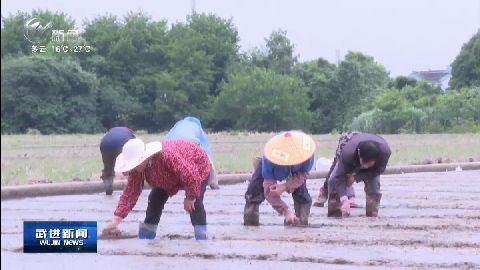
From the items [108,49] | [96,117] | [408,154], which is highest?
[108,49]

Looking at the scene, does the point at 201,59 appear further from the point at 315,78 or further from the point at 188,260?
the point at 315,78

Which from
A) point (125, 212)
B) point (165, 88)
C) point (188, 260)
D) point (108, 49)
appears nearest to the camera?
point (188, 260)

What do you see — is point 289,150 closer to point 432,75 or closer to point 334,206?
point 334,206

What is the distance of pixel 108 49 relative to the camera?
7.80 metres

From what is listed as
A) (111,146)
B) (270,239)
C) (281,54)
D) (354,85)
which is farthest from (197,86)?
(354,85)

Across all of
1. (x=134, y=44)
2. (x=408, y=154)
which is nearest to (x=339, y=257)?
(x=134, y=44)

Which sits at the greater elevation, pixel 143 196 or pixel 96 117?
pixel 96 117

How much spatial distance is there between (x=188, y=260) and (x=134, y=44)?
3325 millimetres

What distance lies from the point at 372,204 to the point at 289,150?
181 centimetres

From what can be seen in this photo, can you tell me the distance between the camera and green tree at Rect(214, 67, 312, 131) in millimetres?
19188

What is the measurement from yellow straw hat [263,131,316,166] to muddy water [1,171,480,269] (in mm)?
609

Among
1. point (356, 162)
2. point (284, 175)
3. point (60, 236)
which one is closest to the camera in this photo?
point (60, 236)

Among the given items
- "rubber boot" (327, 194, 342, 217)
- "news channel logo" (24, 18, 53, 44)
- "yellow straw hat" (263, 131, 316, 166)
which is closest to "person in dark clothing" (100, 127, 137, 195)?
"rubber boot" (327, 194, 342, 217)

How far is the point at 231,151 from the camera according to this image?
1992 cm
